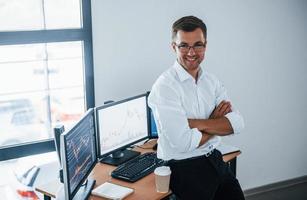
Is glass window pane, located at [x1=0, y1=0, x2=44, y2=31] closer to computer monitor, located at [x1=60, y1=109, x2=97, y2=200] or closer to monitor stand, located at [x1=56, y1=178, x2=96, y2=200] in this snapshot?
computer monitor, located at [x1=60, y1=109, x2=97, y2=200]

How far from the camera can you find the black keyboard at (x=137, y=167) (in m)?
2.72

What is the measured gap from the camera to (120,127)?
299 cm

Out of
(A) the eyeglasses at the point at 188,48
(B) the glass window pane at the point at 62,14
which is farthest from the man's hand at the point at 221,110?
(B) the glass window pane at the point at 62,14

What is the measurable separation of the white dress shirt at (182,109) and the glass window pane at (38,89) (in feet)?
2.90

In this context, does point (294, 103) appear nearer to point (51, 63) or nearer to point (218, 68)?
point (218, 68)

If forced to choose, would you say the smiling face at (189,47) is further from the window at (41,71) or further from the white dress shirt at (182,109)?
the window at (41,71)

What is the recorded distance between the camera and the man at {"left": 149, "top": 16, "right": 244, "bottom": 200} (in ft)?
8.15

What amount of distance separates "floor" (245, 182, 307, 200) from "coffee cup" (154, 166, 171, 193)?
1.78 metres

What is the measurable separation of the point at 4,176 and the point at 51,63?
0.87 metres

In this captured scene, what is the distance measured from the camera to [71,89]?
3.28 metres

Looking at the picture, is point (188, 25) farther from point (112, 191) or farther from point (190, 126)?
point (112, 191)

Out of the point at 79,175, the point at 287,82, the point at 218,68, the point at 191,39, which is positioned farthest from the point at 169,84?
the point at 287,82

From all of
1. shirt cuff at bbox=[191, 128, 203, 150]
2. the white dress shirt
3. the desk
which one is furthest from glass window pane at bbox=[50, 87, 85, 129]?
shirt cuff at bbox=[191, 128, 203, 150]

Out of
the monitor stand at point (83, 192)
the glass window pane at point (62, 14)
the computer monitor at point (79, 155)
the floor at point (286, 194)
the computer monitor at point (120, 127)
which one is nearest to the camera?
the computer monitor at point (79, 155)
